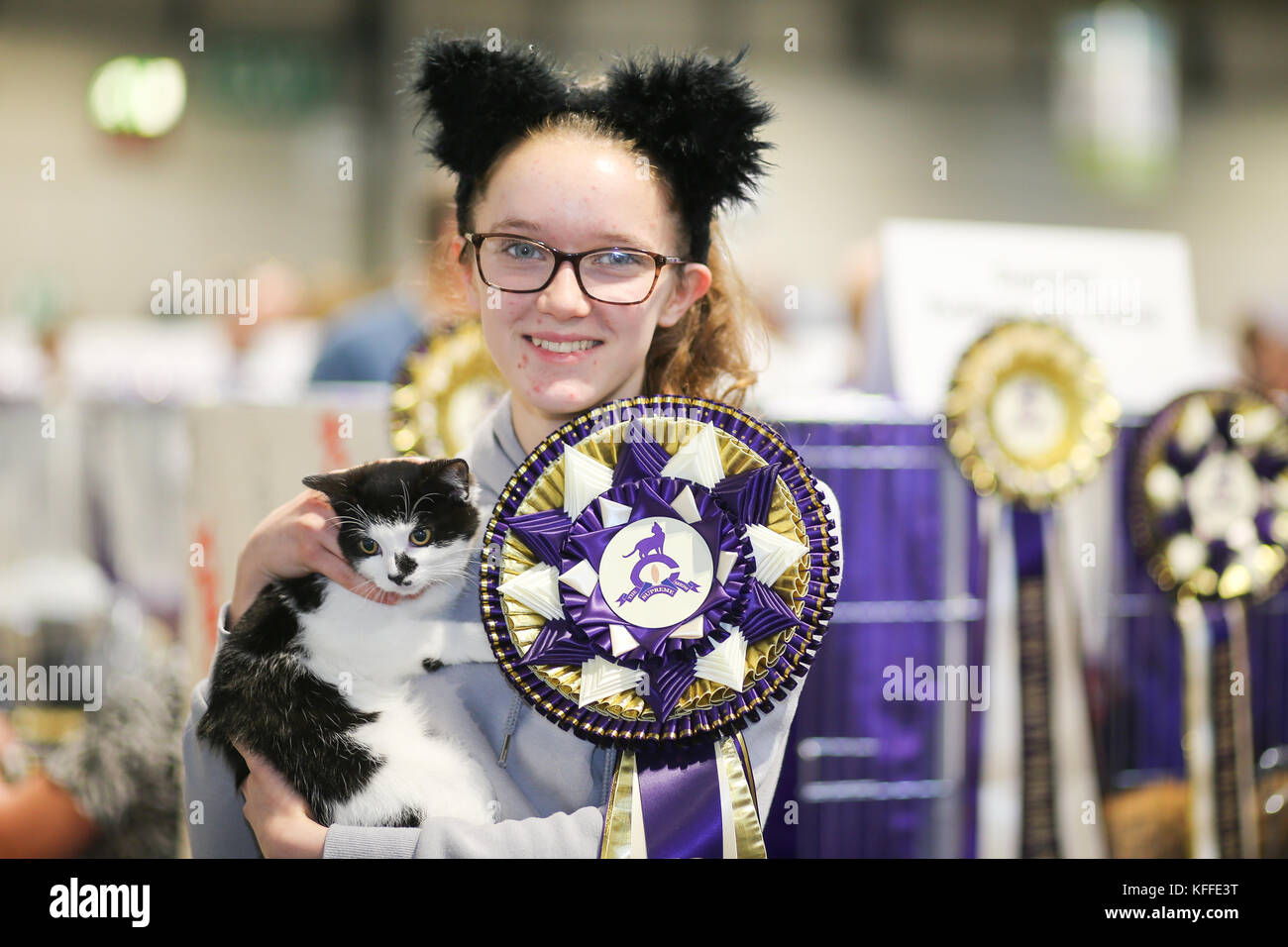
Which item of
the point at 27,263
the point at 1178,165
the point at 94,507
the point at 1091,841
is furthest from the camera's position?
the point at 1178,165

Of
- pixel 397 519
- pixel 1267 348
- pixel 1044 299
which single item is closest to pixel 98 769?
pixel 397 519

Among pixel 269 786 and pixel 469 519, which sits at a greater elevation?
pixel 469 519

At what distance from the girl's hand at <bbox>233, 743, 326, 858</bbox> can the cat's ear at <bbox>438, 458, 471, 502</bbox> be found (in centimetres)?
32

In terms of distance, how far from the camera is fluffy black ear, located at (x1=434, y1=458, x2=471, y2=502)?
3.43 ft

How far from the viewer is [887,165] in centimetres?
601

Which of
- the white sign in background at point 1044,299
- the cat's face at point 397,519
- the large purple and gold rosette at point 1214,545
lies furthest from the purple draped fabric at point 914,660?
the cat's face at point 397,519

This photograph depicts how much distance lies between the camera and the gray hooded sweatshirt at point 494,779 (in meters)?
1.00

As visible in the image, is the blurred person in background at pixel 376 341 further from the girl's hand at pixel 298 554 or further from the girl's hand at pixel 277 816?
the girl's hand at pixel 277 816

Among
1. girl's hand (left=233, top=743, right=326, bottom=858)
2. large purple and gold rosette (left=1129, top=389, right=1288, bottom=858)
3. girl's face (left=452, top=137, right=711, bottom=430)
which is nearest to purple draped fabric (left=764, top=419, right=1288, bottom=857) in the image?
large purple and gold rosette (left=1129, top=389, right=1288, bottom=858)

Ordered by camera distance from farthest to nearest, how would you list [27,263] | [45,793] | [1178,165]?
[1178,165], [27,263], [45,793]

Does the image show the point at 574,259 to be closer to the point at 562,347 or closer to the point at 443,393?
the point at 562,347
